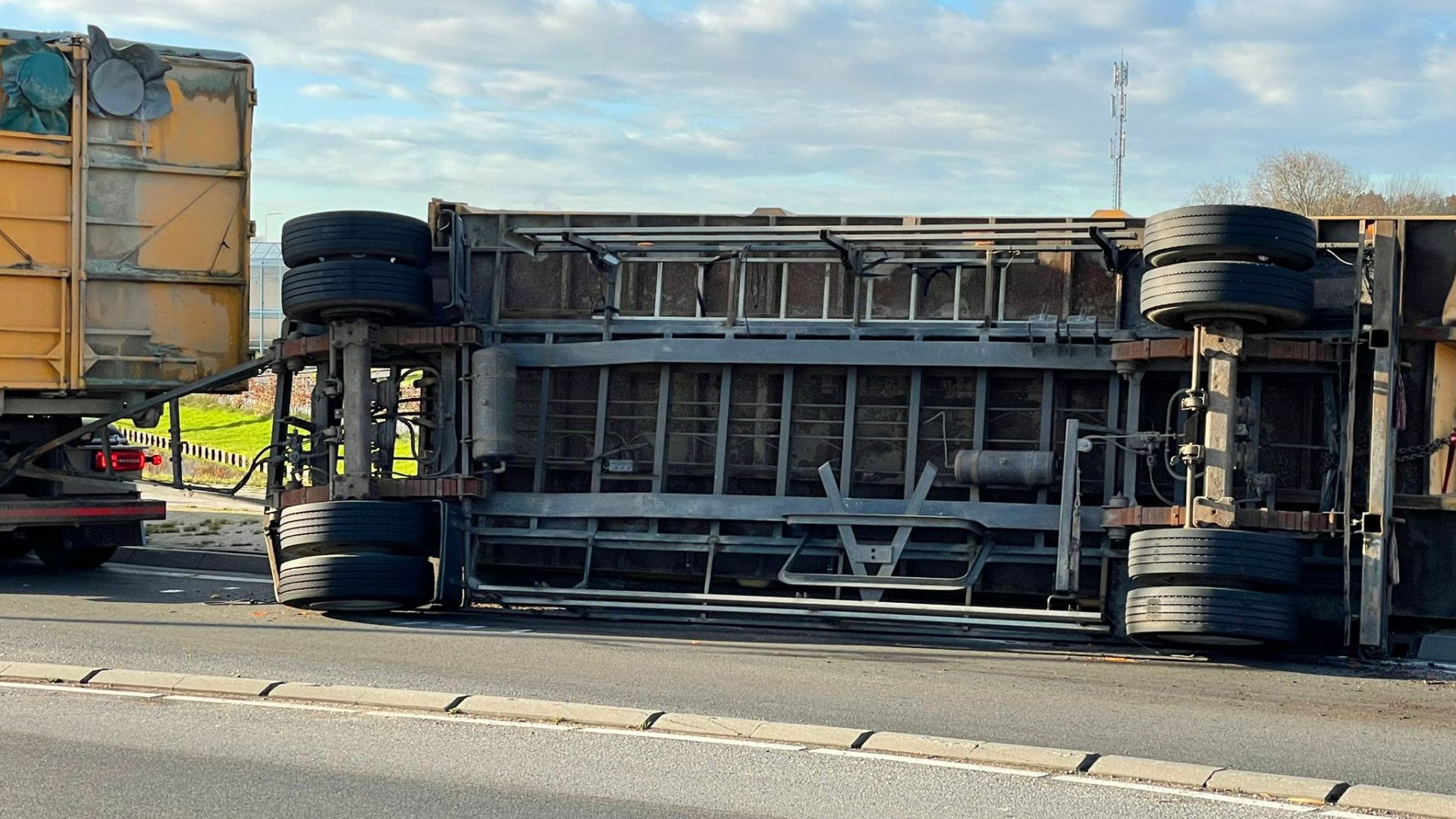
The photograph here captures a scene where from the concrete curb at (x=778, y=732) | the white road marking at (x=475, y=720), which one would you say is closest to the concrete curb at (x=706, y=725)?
the concrete curb at (x=778, y=732)

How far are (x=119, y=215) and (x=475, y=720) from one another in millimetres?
7621

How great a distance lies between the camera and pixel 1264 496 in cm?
1085

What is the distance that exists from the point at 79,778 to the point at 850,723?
3234mm

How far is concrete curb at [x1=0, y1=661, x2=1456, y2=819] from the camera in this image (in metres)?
6.12

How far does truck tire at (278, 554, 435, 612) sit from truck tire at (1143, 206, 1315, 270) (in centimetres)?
540

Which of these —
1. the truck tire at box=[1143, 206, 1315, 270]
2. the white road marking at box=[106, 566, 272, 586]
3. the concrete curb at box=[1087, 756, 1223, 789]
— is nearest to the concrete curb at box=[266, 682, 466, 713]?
the concrete curb at box=[1087, 756, 1223, 789]

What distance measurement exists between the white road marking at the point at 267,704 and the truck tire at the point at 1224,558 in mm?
4890

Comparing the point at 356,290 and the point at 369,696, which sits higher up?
the point at 356,290

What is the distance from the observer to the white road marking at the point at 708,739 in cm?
702

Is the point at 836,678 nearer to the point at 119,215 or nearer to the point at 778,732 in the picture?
the point at 778,732

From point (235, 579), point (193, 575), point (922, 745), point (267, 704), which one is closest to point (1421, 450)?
point (922, 745)

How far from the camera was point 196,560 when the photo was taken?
597 inches

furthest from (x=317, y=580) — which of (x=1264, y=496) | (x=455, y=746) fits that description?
(x=1264, y=496)

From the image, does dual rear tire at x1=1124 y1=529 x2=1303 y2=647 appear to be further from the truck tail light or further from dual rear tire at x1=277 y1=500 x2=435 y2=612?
the truck tail light
